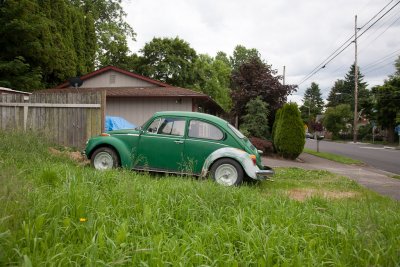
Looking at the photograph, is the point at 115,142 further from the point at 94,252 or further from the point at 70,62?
the point at 70,62

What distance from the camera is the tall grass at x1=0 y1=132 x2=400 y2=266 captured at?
9.28ft

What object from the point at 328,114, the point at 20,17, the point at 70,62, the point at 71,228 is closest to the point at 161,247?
the point at 71,228

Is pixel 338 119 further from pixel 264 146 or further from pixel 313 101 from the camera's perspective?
pixel 313 101

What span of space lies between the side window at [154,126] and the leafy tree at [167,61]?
3004 centimetres

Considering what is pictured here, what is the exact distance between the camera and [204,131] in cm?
789

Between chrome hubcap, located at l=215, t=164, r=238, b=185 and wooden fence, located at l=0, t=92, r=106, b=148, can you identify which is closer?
chrome hubcap, located at l=215, t=164, r=238, b=185

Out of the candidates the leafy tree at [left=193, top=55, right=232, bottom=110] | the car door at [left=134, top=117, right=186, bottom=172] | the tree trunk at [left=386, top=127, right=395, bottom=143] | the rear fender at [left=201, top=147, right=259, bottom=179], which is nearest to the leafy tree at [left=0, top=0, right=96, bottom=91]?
the leafy tree at [left=193, top=55, right=232, bottom=110]

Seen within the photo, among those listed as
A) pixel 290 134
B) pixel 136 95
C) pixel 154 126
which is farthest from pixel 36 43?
pixel 154 126

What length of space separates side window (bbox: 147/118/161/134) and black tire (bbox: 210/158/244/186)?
1.70 m

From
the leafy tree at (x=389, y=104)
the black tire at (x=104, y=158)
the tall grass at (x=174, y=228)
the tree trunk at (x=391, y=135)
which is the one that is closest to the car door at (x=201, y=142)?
the black tire at (x=104, y=158)

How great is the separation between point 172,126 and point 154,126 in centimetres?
46

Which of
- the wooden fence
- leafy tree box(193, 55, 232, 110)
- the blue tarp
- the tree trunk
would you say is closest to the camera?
the wooden fence

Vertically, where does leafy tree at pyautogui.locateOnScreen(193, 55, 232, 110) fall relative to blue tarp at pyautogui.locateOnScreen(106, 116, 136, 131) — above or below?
above

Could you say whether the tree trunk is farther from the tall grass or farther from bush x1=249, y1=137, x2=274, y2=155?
the tall grass
